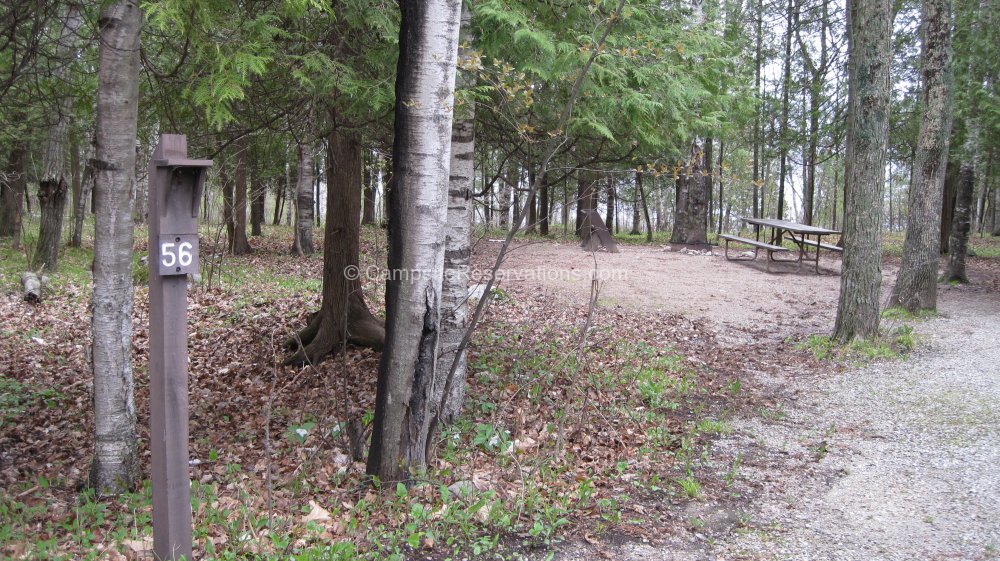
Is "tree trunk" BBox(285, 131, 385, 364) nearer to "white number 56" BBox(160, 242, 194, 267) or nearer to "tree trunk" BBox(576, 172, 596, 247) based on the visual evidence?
"tree trunk" BBox(576, 172, 596, 247)

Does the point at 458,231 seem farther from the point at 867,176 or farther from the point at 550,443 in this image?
the point at 867,176

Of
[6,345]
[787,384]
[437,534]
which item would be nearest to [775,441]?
[787,384]

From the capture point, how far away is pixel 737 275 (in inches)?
578

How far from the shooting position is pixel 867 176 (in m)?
8.27

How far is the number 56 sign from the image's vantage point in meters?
2.84

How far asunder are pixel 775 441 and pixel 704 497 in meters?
1.44

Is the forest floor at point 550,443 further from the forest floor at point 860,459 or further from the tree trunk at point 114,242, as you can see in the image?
the tree trunk at point 114,242

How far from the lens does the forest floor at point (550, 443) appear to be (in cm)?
378

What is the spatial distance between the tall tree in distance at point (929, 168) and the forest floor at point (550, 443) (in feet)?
2.25

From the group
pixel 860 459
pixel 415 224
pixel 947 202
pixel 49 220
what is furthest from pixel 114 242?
pixel 947 202

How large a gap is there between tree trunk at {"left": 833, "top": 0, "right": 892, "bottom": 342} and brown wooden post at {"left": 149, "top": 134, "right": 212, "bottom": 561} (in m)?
8.03

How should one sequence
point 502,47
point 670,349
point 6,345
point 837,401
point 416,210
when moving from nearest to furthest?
point 416,210 < point 502,47 < point 837,401 < point 6,345 < point 670,349

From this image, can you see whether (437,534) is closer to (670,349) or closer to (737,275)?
(670,349)

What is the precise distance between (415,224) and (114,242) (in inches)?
75.7
